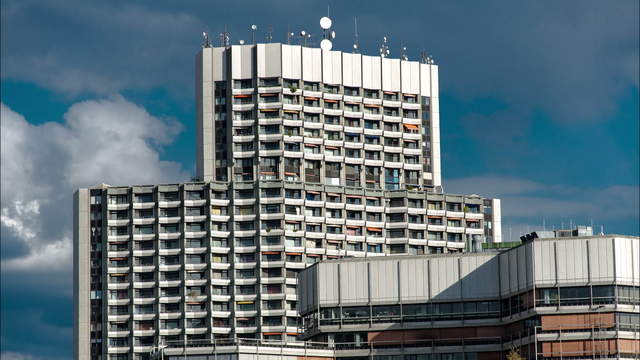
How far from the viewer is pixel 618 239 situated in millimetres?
199625

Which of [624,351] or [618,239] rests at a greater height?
[618,239]

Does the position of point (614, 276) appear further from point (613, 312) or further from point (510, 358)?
point (510, 358)

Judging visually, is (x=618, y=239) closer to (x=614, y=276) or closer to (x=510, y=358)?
(x=614, y=276)

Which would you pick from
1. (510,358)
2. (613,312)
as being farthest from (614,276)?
(510,358)

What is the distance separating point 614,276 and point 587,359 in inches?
399

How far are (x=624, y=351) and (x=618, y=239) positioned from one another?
1293 centimetres

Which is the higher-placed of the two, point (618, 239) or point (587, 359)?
point (618, 239)

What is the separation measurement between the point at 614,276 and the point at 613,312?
4.17 metres

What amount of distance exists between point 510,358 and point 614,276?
16.2 meters

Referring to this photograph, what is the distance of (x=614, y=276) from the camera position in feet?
655

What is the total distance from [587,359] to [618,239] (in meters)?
14.4

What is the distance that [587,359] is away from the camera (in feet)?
655

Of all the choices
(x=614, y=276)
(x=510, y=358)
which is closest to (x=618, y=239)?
(x=614, y=276)

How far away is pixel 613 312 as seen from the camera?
199625mm
